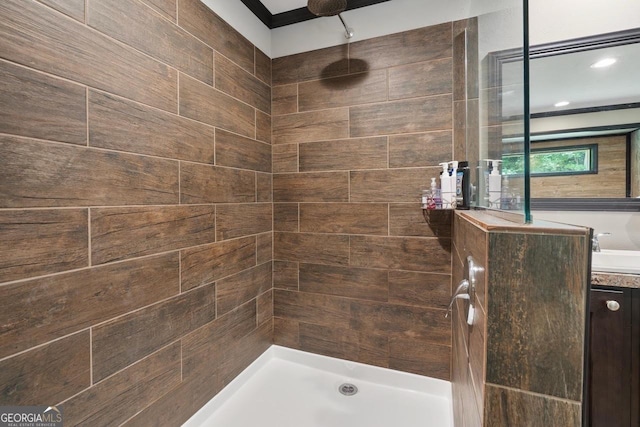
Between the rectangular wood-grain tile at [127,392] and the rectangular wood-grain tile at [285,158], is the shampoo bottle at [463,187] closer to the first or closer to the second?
the rectangular wood-grain tile at [285,158]

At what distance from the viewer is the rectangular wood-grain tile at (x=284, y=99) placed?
1.94 meters

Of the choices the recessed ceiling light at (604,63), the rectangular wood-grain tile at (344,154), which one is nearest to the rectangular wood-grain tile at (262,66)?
the rectangular wood-grain tile at (344,154)

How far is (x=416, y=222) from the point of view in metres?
1.67

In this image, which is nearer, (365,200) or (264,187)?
(365,200)

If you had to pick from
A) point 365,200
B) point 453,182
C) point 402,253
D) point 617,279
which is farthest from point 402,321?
point 617,279

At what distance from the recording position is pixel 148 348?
1169 millimetres

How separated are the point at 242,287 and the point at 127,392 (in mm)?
741

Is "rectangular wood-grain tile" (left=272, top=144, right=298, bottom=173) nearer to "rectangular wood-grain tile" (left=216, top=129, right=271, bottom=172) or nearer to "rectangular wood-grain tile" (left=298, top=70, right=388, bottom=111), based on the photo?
"rectangular wood-grain tile" (left=216, top=129, right=271, bottom=172)

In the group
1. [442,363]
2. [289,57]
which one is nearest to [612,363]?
[442,363]

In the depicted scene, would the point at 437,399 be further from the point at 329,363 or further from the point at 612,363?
the point at 612,363

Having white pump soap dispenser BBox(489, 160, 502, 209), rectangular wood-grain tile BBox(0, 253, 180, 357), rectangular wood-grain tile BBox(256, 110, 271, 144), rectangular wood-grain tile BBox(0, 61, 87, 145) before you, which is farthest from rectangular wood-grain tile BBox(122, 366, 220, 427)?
white pump soap dispenser BBox(489, 160, 502, 209)

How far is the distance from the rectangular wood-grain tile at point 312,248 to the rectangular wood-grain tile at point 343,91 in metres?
0.89

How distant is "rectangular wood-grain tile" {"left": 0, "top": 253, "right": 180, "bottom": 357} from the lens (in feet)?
2.57

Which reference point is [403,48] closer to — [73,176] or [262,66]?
[262,66]
